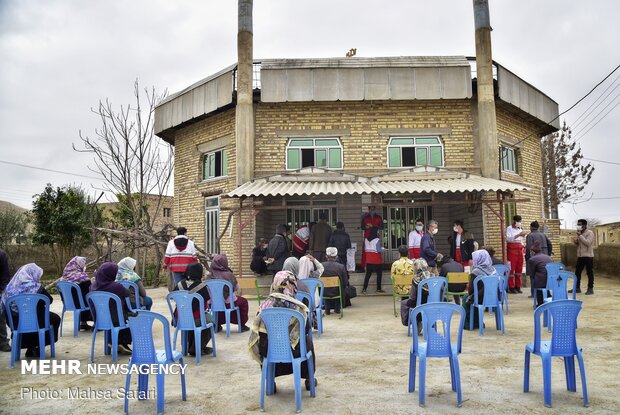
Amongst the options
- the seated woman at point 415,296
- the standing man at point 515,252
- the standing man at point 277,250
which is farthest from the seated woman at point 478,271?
the standing man at point 277,250

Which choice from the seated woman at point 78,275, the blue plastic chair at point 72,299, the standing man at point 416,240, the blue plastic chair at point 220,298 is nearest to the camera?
the blue plastic chair at point 220,298

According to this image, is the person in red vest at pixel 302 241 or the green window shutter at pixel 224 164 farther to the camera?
the green window shutter at pixel 224 164

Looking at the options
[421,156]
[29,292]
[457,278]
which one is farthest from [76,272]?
[421,156]

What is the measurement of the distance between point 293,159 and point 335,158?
1.17 meters

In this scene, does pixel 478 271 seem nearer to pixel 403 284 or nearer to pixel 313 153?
pixel 403 284

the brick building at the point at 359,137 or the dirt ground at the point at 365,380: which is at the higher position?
the brick building at the point at 359,137

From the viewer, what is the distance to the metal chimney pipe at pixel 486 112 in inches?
501

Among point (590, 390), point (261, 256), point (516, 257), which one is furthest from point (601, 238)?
point (590, 390)

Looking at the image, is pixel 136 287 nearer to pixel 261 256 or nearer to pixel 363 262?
pixel 261 256

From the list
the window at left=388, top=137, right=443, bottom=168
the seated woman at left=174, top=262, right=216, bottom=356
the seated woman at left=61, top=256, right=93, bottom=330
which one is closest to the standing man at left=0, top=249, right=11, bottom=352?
the seated woman at left=61, top=256, right=93, bottom=330

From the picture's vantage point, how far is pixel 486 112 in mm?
12781

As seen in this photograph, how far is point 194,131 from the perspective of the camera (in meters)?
15.0

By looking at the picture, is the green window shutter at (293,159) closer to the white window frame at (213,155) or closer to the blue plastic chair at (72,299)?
the white window frame at (213,155)

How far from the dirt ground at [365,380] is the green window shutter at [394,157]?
661 centimetres
